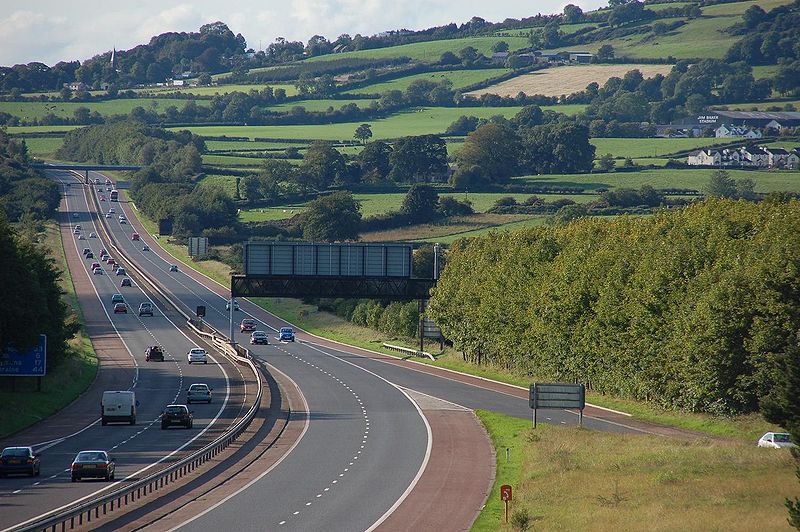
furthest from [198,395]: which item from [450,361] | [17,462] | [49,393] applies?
[450,361]

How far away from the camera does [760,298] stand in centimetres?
6812

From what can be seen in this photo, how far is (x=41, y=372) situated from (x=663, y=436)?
34689 millimetres

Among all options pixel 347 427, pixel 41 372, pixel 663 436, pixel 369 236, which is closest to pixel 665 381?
pixel 663 436

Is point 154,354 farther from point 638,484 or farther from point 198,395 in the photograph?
point 638,484

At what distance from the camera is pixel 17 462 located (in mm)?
50438

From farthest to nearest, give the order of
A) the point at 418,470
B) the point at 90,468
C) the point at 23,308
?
the point at 23,308 < the point at 418,470 < the point at 90,468

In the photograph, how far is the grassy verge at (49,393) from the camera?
7025cm

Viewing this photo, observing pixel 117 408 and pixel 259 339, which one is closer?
pixel 117 408

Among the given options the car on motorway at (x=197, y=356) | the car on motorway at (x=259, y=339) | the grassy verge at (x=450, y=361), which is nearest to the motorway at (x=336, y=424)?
the car on motorway at (x=197, y=356)

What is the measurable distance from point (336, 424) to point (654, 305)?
65.0 ft

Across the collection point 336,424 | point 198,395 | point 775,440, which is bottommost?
point 198,395

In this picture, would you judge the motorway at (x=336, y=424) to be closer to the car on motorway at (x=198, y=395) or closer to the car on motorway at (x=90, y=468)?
the car on motorway at (x=198, y=395)

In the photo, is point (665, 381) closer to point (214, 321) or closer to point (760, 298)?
point (760, 298)

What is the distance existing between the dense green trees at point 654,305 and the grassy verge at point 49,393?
2970cm
